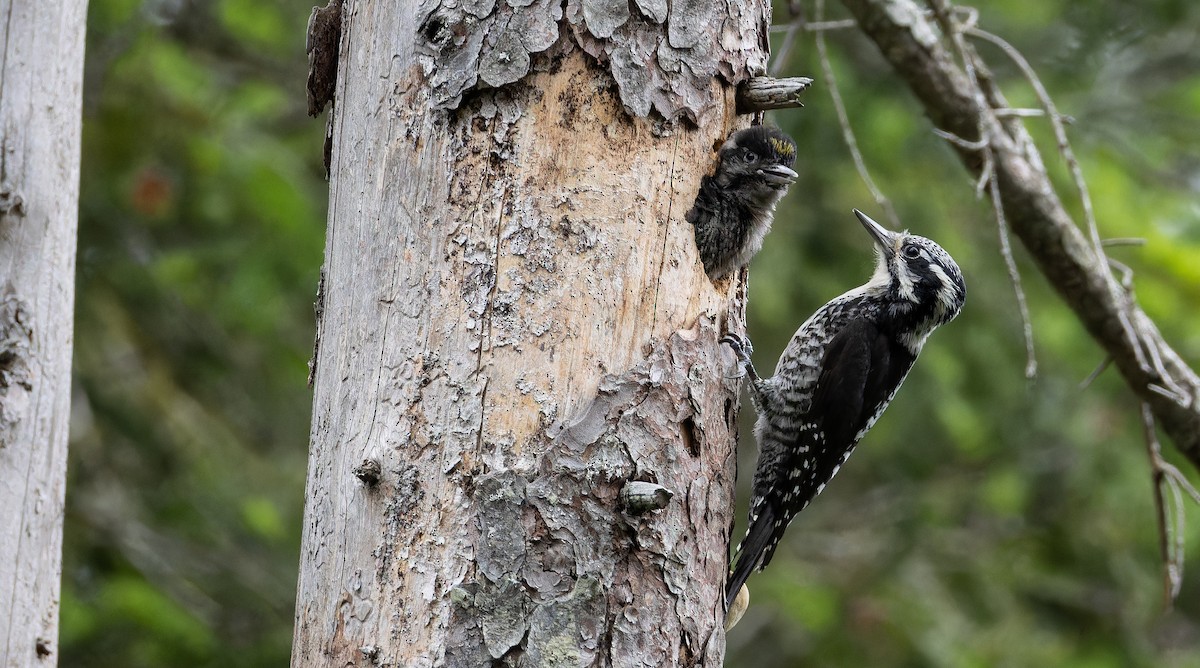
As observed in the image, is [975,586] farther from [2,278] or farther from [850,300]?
[2,278]

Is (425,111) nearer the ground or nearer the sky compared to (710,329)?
nearer the sky

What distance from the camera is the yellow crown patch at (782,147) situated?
2.86m

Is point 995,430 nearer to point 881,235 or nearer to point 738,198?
point 881,235

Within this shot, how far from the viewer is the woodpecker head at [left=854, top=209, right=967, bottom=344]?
13.8ft

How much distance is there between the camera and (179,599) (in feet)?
16.0

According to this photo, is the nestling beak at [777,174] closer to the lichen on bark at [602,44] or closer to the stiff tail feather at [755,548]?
the lichen on bark at [602,44]

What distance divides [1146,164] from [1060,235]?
2767 mm

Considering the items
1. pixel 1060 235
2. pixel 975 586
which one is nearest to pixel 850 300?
pixel 1060 235

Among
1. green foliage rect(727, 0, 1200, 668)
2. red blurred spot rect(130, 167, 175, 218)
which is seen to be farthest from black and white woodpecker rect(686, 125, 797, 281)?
red blurred spot rect(130, 167, 175, 218)

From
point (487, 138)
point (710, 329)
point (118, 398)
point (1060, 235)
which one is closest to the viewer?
point (487, 138)

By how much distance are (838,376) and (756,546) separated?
79 cm

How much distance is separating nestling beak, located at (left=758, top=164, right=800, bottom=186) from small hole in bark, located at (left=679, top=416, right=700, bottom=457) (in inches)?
29.7

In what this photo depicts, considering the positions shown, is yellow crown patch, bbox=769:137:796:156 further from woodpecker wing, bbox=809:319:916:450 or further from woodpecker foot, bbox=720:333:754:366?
woodpecker wing, bbox=809:319:916:450

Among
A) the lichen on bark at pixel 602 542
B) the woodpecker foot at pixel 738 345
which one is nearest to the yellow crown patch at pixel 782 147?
the woodpecker foot at pixel 738 345
